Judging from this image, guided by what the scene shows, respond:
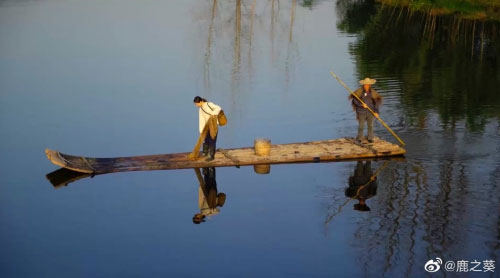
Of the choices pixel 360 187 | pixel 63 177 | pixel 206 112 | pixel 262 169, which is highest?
pixel 206 112

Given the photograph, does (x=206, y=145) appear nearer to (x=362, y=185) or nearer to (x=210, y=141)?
(x=210, y=141)

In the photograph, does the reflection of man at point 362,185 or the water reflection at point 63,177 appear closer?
the reflection of man at point 362,185

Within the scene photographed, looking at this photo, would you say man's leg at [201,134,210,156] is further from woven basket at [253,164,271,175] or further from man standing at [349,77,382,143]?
man standing at [349,77,382,143]

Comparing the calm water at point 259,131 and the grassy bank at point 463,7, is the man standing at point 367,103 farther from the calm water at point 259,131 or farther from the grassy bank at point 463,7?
the grassy bank at point 463,7

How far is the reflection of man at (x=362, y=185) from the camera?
2200cm

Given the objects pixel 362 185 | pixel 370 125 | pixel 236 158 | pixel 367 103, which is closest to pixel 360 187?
pixel 362 185

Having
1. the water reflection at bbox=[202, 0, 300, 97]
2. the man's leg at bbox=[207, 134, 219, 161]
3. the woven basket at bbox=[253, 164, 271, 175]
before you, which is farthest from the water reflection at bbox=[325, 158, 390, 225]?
the water reflection at bbox=[202, 0, 300, 97]

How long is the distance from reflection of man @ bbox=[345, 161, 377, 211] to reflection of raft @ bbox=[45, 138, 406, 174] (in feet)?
1.07

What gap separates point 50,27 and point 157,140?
92.4 feet

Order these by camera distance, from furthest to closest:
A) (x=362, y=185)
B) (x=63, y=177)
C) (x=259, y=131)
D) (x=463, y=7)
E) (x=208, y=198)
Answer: (x=463, y=7) < (x=259, y=131) < (x=63, y=177) < (x=362, y=185) < (x=208, y=198)

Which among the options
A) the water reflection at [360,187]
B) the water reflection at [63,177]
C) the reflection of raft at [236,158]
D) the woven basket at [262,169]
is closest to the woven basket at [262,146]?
the reflection of raft at [236,158]

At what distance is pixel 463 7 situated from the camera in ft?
167

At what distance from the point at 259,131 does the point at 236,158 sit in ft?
16.4

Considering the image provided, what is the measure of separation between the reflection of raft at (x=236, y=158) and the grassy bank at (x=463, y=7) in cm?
2655
